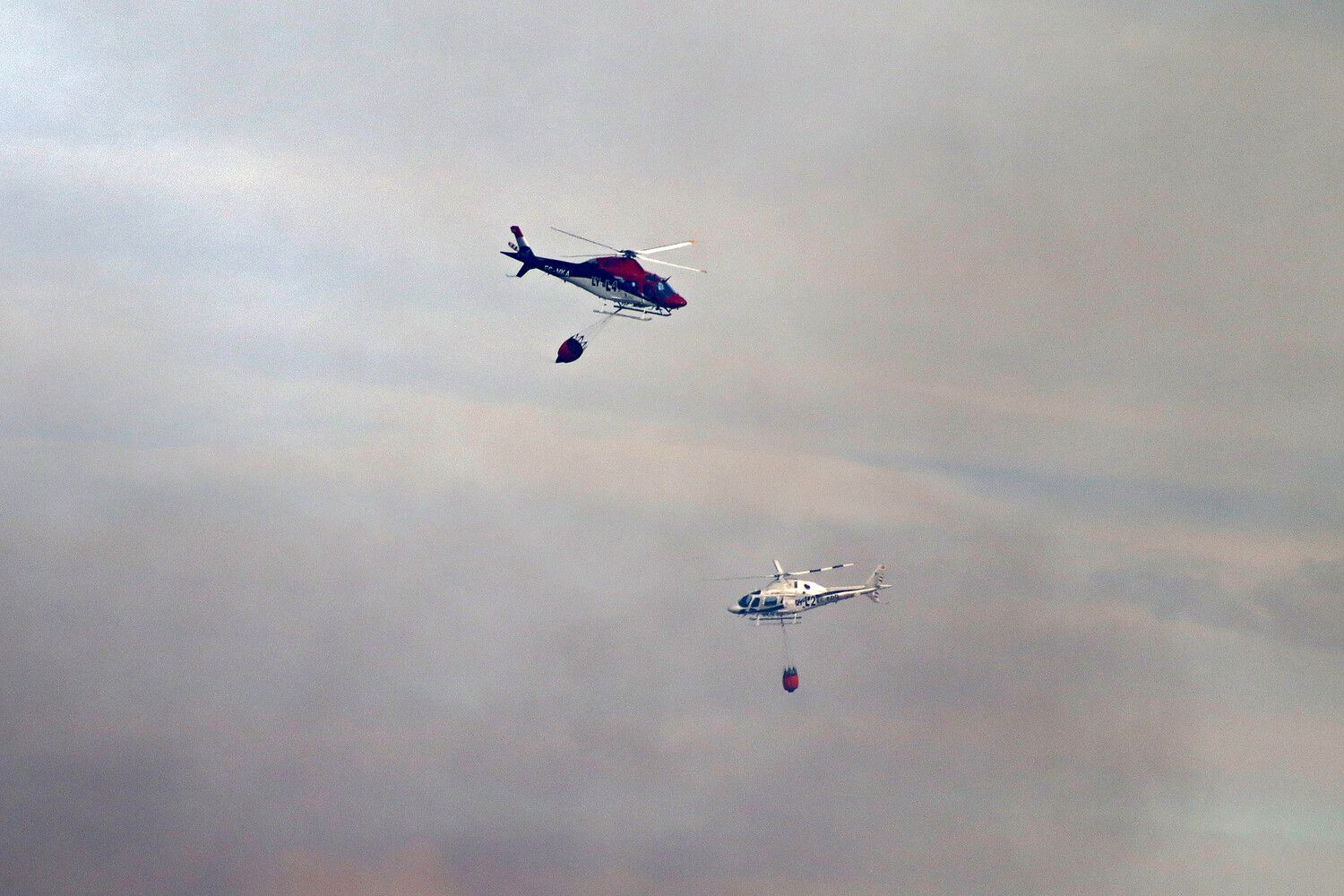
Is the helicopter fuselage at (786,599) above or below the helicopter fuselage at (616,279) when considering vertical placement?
below

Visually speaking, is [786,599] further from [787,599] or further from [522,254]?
[522,254]

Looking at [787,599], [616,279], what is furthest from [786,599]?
[616,279]

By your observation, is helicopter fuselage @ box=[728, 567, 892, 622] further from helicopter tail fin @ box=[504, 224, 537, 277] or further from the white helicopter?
helicopter tail fin @ box=[504, 224, 537, 277]

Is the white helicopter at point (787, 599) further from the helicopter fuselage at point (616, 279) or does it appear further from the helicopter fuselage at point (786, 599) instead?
the helicopter fuselage at point (616, 279)

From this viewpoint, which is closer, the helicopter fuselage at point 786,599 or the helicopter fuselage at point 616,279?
the helicopter fuselage at point 616,279

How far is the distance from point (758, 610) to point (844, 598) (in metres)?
6.62

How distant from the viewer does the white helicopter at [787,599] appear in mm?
100750

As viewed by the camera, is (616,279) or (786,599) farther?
(786,599)

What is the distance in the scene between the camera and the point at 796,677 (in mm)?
102062

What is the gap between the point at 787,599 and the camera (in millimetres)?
101188

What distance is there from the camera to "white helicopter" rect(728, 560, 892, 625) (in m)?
101

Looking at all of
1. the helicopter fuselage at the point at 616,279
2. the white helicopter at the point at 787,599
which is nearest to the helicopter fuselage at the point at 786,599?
the white helicopter at the point at 787,599

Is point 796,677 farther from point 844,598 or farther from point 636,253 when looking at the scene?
point 636,253

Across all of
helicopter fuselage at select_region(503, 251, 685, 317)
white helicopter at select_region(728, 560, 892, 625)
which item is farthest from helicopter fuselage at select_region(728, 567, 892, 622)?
helicopter fuselage at select_region(503, 251, 685, 317)
